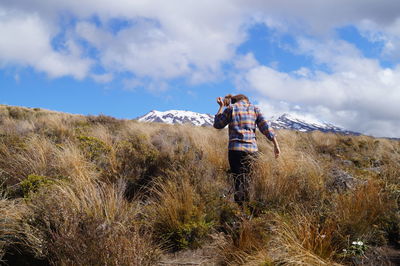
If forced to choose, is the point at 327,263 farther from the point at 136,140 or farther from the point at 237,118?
the point at 136,140

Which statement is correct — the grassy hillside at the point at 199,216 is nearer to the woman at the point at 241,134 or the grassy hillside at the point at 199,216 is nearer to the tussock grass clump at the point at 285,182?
the tussock grass clump at the point at 285,182

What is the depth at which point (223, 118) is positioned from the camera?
572 centimetres

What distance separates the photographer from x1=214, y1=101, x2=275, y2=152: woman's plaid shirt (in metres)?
5.50

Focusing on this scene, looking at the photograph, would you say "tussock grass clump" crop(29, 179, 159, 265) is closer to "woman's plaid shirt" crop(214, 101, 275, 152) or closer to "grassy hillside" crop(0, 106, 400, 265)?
"grassy hillside" crop(0, 106, 400, 265)

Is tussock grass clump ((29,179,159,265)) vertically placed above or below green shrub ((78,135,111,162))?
below

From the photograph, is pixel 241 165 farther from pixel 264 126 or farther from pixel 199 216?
pixel 199 216

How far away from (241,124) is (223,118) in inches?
14.4

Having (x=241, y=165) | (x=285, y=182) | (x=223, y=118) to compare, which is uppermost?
(x=223, y=118)

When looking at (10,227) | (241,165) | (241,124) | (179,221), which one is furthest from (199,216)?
(10,227)

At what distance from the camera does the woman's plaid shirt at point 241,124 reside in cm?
550

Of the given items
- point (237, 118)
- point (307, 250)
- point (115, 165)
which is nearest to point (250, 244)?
point (307, 250)

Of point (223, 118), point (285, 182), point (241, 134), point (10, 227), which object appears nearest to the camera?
point (10, 227)

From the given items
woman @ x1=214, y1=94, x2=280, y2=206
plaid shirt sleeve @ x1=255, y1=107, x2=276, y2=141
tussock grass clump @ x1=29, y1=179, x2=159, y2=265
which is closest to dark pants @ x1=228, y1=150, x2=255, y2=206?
woman @ x1=214, y1=94, x2=280, y2=206

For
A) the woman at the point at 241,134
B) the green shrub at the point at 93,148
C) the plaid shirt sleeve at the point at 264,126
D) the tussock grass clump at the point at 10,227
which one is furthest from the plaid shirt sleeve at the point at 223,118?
the tussock grass clump at the point at 10,227
